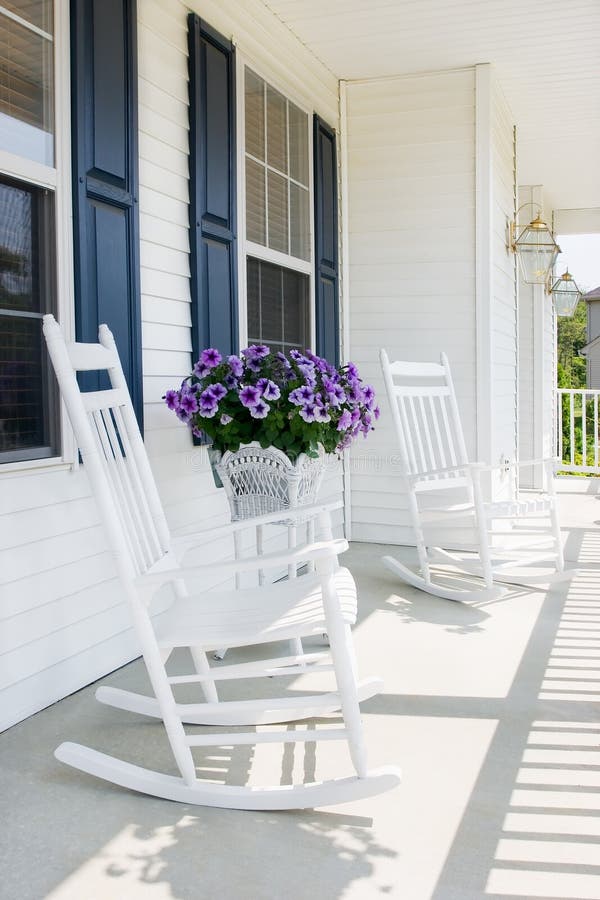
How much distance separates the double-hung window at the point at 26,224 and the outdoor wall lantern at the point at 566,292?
604 centimetres

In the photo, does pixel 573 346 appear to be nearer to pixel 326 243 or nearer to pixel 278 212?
pixel 326 243

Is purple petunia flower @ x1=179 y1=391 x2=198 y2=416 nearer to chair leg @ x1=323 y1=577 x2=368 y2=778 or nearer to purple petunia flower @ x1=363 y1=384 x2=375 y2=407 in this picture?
purple petunia flower @ x1=363 y1=384 x2=375 y2=407

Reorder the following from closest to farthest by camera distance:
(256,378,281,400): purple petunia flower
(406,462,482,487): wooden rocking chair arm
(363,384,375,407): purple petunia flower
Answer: (256,378,281,400): purple petunia flower < (363,384,375,407): purple petunia flower < (406,462,482,487): wooden rocking chair arm

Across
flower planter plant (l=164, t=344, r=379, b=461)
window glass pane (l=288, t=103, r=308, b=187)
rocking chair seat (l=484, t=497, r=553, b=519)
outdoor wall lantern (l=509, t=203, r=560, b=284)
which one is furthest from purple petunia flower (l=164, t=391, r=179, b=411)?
outdoor wall lantern (l=509, t=203, r=560, b=284)

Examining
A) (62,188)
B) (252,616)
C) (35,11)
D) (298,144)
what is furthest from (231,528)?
(298,144)

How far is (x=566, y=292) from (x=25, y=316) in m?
6.36

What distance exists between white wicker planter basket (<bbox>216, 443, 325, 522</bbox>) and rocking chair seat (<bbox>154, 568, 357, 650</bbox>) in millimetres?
670

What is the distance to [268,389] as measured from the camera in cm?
282

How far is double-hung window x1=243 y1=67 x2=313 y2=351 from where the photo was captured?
4.01 m

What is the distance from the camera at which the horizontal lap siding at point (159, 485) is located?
2459mm

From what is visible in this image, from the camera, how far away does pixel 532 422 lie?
303 inches

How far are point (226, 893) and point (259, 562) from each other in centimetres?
68

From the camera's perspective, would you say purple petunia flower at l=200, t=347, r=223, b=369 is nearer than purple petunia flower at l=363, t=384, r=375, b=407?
Yes

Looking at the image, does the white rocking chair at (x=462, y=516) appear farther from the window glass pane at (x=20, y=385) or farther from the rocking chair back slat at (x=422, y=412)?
the window glass pane at (x=20, y=385)
